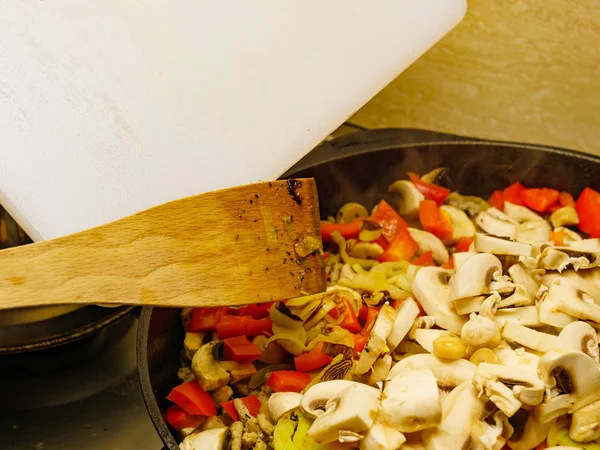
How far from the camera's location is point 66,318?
1390 mm

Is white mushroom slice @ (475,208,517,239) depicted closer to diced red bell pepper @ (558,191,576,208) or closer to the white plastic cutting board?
diced red bell pepper @ (558,191,576,208)

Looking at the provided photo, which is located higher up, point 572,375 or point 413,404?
point 413,404

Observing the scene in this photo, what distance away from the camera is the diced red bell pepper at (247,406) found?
1197mm

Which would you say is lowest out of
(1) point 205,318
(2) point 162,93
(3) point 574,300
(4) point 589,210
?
(4) point 589,210

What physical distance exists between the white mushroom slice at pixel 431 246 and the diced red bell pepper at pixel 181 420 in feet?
2.22

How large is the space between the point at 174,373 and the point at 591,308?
2.81ft

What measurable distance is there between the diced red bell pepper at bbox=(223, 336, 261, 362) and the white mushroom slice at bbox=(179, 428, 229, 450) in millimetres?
154

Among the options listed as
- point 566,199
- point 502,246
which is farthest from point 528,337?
point 566,199

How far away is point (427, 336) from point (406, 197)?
50 cm

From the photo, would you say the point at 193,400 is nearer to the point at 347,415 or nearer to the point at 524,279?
the point at 347,415

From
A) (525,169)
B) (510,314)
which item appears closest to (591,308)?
(510,314)

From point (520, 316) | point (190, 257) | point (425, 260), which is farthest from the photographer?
point (425, 260)

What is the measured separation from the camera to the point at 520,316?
3.85 feet

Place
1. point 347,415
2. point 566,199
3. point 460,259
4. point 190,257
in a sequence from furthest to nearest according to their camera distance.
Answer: point 566,199, point 460,259, point 190,257, point 347,415
